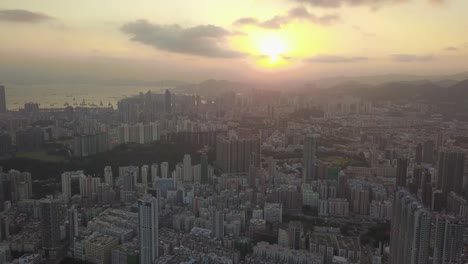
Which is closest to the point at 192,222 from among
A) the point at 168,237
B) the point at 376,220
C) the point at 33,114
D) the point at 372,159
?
the point at 168,237

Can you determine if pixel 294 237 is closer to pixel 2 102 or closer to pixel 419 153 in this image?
pixel 419 153

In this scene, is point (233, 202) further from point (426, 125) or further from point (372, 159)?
point (426, 125)

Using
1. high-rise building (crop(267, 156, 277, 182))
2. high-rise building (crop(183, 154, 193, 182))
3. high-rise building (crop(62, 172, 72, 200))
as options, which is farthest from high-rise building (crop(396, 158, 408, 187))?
high-rise building (crop(62, 172, 72, 200))

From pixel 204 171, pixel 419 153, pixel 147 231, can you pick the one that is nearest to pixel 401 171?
pixel 419 153

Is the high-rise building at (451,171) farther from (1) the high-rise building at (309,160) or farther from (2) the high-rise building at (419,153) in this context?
(1) the high-rise building at (309,160)

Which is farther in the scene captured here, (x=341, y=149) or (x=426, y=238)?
(x=341, y=149)

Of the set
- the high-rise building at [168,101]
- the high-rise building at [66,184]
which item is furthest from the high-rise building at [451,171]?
the high-rise building at [168,101]
